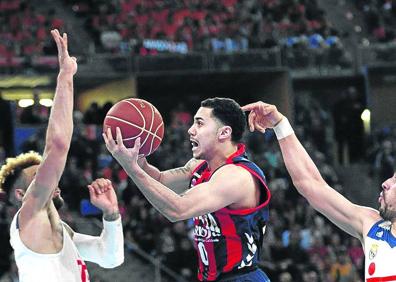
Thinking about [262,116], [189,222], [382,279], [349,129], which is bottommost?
[189,222]

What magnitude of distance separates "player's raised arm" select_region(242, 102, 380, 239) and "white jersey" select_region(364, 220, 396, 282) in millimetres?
90

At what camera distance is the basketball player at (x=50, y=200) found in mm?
5262

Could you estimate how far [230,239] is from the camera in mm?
6102

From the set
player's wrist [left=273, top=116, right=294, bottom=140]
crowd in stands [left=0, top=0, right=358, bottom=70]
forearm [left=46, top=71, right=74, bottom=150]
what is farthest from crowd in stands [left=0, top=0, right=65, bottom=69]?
forearm [left=46, top=71, right=74, bottom=150]

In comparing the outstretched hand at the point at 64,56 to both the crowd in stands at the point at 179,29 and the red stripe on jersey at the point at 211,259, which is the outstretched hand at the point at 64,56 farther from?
the crowd in stands at the point at 179,29

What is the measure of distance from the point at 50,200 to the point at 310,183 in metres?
2.04

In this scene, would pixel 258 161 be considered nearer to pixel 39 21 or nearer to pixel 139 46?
pixel 139 46

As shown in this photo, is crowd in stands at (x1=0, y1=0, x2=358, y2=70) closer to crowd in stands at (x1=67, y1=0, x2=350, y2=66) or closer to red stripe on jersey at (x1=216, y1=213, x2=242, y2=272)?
crowd in stands at (x1=67, y1=0, x2=350, y2=66)

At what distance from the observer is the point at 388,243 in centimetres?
604

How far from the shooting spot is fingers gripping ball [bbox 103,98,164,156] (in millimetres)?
6129

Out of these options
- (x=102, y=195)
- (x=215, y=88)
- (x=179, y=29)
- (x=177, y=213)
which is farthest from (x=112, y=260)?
(x=215, y=88)

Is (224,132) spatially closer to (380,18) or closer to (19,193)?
(19,193)

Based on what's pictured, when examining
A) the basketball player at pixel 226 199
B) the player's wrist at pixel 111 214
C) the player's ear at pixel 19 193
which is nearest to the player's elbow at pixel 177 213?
the basketball player at pixel 226 199

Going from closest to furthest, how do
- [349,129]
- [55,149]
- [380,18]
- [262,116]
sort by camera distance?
[55,149], [262,116], [349,129], [380,18]
